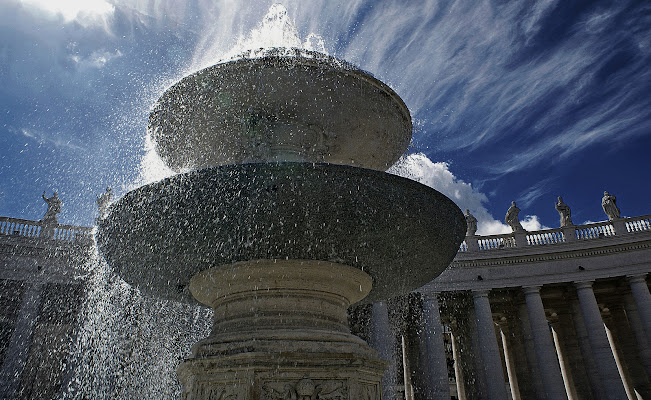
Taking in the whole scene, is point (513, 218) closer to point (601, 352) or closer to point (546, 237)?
point (546, 237)

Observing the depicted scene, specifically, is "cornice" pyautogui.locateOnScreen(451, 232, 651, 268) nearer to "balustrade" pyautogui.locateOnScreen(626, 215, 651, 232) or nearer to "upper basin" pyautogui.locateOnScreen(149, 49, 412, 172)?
"balustrade" pyautogui.locateOnScreen(626, 215, 651, 232)

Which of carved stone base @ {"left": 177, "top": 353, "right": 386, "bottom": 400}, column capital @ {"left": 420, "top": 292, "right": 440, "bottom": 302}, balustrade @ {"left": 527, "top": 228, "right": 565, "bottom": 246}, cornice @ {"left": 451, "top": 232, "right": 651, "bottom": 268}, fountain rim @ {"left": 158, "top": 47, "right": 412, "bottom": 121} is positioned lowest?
carved stone base @ {"left": 177, "top": 353, "right": 386, "bottom": 400}

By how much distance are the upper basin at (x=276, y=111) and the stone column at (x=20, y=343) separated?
57.9ft

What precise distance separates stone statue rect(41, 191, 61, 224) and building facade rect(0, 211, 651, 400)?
0.43 meters

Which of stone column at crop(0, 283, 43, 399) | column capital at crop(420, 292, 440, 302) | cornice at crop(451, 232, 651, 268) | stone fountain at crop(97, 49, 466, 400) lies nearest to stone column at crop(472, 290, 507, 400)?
cornice at crop(451, 232, 651, 268)

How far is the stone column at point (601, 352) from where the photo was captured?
21.6 m

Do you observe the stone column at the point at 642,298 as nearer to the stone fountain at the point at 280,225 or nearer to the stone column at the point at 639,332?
the stone column at the point at 639,332

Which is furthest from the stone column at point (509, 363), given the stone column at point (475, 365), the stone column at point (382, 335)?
the stone column at point (382, 335)

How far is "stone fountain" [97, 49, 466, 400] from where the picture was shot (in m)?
4.78

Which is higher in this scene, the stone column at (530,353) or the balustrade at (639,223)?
the balustrade at (639,223)

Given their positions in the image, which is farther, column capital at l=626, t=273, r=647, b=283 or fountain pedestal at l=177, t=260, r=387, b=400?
column capital at l=626, t=273, r=647, b=283

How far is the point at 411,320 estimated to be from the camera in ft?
93.5

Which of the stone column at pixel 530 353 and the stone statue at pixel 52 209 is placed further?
the stone column at pixel 530 353

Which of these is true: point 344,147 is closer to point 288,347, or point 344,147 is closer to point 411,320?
point 288,347
